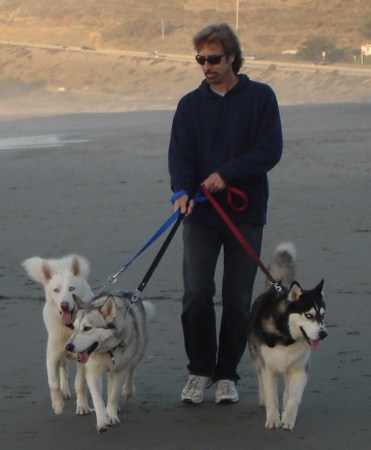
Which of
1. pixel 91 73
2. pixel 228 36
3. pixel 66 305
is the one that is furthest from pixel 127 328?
pixel 91 73

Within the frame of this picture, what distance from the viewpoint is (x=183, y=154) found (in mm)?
5305

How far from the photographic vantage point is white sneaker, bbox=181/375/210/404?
532 centimetres

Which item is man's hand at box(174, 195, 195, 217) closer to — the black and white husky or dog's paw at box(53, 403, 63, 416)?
the black and white husky

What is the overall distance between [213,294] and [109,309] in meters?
0.66

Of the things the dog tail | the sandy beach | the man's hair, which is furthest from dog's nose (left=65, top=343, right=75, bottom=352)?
the man's hair

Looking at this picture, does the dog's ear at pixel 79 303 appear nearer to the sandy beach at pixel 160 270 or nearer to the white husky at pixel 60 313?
the white husky at pixel 60 313

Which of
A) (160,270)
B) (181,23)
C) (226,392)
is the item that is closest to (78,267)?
(226,392)

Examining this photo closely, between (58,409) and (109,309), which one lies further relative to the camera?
(58,409)

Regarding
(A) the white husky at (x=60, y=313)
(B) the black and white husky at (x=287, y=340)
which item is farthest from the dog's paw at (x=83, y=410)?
(B) the black and white husky at (x=287, y=340)

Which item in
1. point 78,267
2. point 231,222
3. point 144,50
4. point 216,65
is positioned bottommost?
point 78,267

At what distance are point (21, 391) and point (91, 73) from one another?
2129 inches

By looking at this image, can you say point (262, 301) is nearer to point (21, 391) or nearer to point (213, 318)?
point (213, 318)

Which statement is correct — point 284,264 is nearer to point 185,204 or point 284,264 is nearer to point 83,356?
point 185,204

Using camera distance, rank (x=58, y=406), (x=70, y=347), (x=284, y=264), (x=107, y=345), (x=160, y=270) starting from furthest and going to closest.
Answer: (x=160, y=270), (x=284, y=264), (x=58, y=406), (x=107, y=345), (x=70, y=347)
